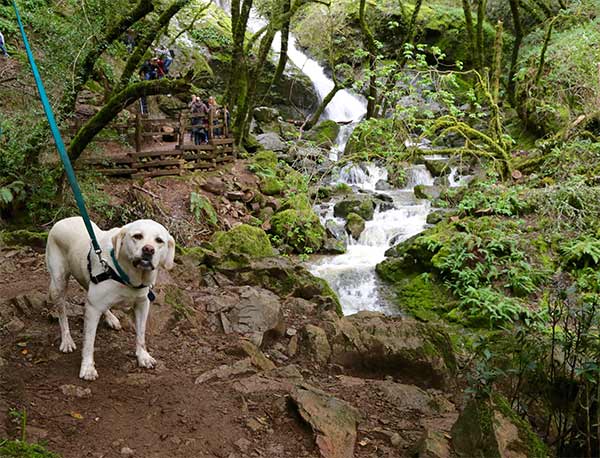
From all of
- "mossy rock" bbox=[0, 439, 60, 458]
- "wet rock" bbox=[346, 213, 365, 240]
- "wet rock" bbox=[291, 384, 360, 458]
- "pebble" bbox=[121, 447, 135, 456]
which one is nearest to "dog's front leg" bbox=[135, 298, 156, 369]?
"pebble" bbox=[121, 447, 135, 456]

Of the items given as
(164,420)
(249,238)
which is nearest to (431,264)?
(249,238)

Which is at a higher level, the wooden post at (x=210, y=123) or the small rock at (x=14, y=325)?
the wooden post at (x=210, y=123)

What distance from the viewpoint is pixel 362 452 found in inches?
131

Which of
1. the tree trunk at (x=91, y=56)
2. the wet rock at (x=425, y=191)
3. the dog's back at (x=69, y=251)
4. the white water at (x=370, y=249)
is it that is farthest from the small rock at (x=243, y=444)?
the wet rock at (x=425, y=191)

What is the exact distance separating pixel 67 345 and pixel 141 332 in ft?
2.12

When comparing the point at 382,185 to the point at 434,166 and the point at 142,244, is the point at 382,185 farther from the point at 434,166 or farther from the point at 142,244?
the point at 142,244

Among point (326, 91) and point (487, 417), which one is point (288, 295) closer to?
point (487, 417)

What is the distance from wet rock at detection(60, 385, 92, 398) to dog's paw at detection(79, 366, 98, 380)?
11 cm

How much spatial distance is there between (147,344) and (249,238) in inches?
185

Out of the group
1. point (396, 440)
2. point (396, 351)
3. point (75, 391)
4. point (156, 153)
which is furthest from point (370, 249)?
point (75, 391)

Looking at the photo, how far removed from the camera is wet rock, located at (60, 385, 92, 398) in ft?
11.0

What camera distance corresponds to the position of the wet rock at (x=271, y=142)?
56.0ft

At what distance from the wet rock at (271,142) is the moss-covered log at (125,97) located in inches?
394

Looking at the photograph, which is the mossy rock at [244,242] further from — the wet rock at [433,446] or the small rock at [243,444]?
the wet rock at [433,446]
